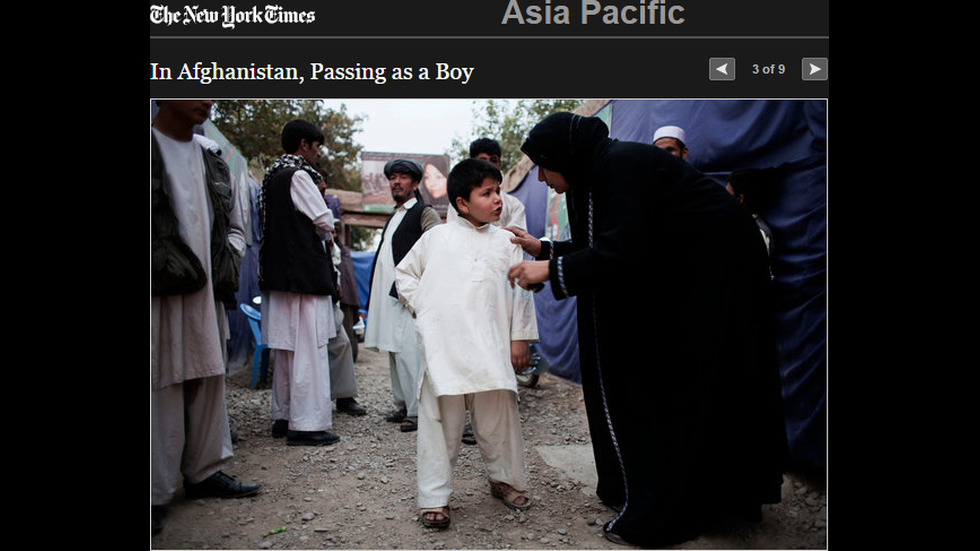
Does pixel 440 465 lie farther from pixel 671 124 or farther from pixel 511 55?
pixel 671 124

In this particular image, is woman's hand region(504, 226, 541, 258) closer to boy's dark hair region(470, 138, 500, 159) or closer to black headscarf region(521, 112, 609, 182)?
black headscarf region(521, 112, 609, 182)

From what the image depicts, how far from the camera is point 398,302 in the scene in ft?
12.8

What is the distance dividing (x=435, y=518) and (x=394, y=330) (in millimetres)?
1910

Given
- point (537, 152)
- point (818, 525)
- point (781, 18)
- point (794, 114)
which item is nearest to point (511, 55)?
point (537, 152)

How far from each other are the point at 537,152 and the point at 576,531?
4.60ft

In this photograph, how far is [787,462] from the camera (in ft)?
6.59

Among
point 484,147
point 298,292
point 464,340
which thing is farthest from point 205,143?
point 484,147

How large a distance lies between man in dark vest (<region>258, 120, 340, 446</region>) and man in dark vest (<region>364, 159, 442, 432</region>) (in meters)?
0.57

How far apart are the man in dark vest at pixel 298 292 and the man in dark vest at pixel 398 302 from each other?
1.86 ft

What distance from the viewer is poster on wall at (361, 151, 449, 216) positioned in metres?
13.2

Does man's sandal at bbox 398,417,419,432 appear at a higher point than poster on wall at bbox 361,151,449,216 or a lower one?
lower

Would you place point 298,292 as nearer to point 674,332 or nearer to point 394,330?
point 394,330

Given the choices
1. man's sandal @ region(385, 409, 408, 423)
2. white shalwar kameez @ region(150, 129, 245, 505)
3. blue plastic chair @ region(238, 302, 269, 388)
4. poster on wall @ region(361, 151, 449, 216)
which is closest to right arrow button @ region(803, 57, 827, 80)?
white shalwar kameez @ region(150, 129, 245, 505)

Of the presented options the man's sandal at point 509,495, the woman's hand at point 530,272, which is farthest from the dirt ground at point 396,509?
the woman's hand at point 530,272
